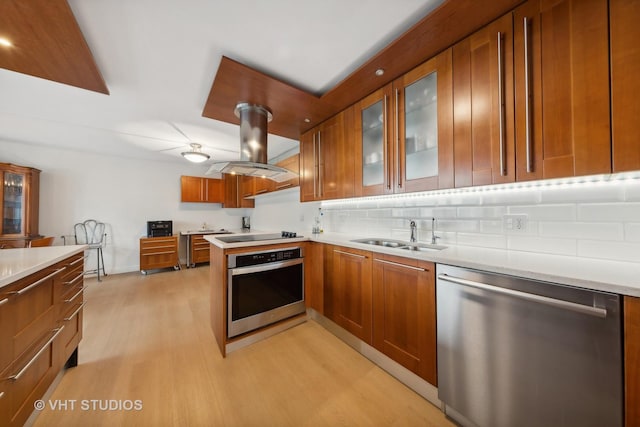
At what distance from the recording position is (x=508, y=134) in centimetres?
118

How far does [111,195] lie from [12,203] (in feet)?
3.89

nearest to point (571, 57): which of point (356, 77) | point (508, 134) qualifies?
point (508, 134)

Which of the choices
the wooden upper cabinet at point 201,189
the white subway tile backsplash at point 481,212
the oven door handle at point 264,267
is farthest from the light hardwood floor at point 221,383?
the wooden upper cabinet at point 201,189

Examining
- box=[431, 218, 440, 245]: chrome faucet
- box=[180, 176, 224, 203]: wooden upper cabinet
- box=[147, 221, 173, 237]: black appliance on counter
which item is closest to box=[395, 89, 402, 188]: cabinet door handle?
box=[431, 218, 440, 245]: chrome faucet

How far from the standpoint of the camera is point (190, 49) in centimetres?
155

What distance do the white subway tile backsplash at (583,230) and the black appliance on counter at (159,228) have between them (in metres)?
5.63

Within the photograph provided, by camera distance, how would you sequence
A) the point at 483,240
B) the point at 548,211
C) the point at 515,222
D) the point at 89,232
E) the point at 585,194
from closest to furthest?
the point at 585,194, the point at 548,211, the point at 515,222, the point at 483,240, the point at 89,232

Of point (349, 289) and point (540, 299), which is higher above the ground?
point (540, 299)

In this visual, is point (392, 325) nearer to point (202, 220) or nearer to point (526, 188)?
point (526, 188)

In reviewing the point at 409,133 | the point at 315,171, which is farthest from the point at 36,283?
the point at 409,133

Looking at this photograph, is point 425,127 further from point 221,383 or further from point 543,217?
point 221,383

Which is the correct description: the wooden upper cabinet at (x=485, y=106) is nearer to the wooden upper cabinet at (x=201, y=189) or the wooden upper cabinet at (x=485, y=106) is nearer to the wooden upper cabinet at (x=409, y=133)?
the wooden upper cabinet at (x=409, y=133)

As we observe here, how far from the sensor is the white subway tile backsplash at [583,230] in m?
1.11

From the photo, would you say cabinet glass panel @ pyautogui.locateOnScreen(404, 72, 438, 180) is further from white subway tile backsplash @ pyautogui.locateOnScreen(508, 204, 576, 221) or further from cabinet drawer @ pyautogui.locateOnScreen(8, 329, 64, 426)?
cabinet drawer @ pyautogui.locateOnScreen(8, 329, 64, 426)
